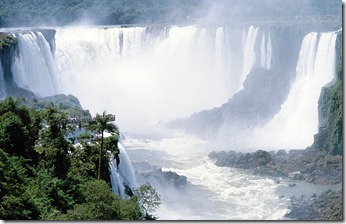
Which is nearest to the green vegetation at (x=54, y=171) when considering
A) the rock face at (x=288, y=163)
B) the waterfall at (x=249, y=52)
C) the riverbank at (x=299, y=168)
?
the riverbank at (x=299, y=168)

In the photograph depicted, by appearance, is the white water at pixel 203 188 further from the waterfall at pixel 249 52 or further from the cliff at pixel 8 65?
the waterfall at pixel 249 52

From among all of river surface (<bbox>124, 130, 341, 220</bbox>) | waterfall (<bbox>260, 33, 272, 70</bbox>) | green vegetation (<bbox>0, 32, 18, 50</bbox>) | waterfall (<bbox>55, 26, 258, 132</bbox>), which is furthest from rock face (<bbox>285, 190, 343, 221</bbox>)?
waterfall (<bbox>260, 33, 272, 70</bbox>)

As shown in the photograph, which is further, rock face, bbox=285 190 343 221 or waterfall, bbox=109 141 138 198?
waterfall, bbox=109 141 138 198

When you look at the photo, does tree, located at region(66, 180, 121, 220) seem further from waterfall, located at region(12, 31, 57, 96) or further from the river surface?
waterfall, located at region(12, 31, 57, 96)

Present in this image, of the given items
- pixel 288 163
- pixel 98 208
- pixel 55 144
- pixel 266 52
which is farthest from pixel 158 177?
pixel 266 52

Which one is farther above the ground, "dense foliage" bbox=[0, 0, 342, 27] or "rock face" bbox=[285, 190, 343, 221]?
"dense foliage" bbox=[0, 0, 342, 27]

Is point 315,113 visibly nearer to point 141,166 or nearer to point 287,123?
point 287,123

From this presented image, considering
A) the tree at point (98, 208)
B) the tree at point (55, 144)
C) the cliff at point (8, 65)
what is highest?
the cliff at point (8, 65)
